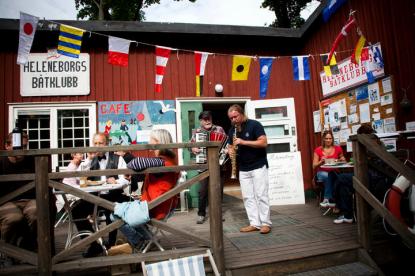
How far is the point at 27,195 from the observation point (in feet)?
10.7

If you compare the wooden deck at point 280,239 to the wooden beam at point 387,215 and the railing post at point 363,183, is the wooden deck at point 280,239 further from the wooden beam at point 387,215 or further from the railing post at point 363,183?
the wooden beam at point 387,215

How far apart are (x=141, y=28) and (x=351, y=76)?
4.40 m

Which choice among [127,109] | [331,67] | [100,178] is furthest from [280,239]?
[127,109]

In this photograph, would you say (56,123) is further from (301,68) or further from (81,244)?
(301,68)

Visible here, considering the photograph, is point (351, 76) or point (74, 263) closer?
point (74, 263)

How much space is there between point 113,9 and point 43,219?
16.3 meters

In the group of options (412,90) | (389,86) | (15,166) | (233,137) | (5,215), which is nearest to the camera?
(5,215)

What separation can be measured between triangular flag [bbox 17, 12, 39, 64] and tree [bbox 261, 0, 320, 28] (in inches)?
515

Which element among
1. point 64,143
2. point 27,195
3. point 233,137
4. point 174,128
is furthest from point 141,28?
point 27,195

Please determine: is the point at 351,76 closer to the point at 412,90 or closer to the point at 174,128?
the point at 412,90

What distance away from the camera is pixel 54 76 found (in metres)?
5.65

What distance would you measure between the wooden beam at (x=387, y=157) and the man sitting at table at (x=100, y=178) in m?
2.80

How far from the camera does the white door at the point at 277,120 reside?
6.43m

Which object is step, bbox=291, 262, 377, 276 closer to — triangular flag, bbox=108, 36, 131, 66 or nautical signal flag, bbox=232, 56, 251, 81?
nautical signal flag, bbox=232, 56, 251, 81
